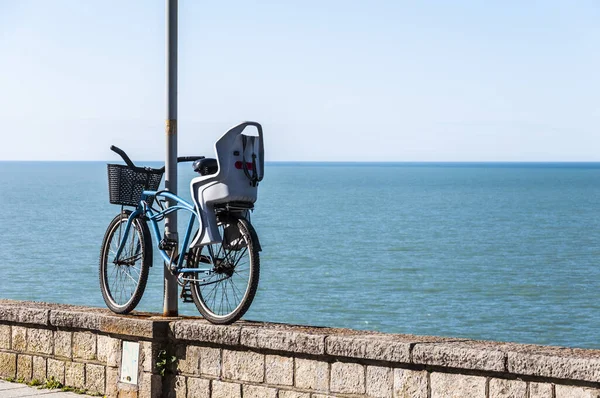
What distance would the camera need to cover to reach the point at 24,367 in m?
7.84

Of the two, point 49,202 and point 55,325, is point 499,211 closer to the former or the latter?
point 49,202

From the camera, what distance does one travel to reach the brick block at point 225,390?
6.61m

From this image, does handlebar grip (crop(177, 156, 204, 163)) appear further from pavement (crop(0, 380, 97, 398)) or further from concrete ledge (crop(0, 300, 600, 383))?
pavement (crop(0, 380, 97, 398))

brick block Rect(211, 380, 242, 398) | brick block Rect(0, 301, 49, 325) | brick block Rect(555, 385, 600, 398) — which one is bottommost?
brick block Rect(211, 380, 242, 398)

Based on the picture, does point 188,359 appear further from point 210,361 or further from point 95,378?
point 95,378

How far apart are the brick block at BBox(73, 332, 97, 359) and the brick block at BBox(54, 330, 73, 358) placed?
5 centimetres

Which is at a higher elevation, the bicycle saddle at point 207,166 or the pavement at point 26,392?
the bicycle saddle at point 207,166

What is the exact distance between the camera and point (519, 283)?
39969 millimetres

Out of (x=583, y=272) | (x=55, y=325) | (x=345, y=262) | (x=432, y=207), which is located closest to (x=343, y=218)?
(x=432, y=207)

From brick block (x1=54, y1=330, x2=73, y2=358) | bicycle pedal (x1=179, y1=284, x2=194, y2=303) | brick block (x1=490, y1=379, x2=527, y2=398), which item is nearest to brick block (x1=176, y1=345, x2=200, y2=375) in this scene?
bicycle pedal (x1=179, y1=284, x2=194, y2=303)

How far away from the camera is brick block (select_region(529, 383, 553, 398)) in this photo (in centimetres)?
541

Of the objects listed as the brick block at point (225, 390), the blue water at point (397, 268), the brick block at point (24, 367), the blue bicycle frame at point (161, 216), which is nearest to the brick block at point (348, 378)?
the brick block at point (225, 390)

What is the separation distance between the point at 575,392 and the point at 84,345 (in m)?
3.65

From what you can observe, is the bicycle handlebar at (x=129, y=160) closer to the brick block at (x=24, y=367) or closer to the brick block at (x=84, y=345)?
the brick block at (x=84, y=345)
